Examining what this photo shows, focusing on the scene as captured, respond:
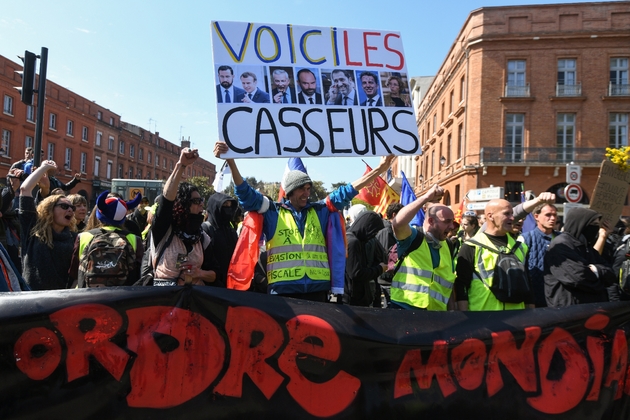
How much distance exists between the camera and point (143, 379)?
8.54ft

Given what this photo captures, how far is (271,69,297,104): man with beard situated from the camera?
11.8 feet

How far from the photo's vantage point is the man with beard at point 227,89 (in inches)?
135

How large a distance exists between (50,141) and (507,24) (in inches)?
1429

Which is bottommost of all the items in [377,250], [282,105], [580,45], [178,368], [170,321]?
[178,368]

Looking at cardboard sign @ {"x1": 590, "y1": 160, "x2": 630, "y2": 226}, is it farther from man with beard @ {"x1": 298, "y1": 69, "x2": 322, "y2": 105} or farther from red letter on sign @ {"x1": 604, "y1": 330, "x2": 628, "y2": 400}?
man with beard @ {"x1": 298, "y1": 69, "x2": 322, "y2": 105}

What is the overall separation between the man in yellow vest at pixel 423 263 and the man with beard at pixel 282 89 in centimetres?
118

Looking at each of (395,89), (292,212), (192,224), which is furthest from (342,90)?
(192,224)

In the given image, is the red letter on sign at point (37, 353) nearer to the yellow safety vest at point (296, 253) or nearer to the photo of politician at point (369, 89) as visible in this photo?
the yellow safety vest at point (296, 253)

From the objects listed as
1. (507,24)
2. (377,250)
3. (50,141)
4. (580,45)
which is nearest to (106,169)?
(50,141)

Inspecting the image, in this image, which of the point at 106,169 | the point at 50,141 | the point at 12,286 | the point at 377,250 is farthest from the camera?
the point at 106,169

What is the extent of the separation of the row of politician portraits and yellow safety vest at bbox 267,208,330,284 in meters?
0.91

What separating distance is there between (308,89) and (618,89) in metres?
29.0

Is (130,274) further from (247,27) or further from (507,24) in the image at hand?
(507,24)

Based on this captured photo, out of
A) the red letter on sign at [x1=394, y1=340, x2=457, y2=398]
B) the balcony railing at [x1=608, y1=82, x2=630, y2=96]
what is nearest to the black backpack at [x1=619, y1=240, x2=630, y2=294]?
the red letter on sign at [x1=394, y1=340, x2=457, y2=398]
